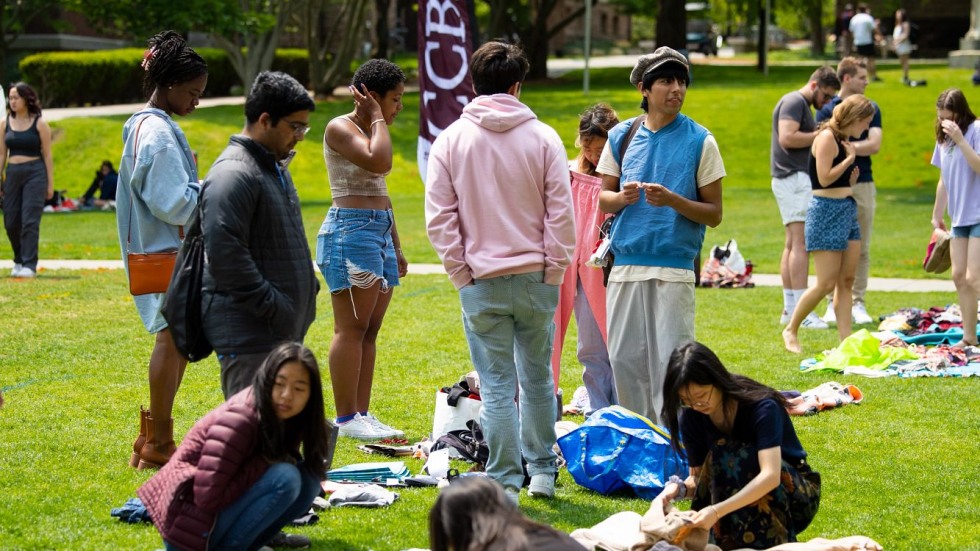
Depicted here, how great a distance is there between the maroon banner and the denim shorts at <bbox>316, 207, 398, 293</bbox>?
9.04ft

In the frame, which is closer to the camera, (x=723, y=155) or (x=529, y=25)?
(x=723, y=155)

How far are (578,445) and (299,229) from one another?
1.85 metres

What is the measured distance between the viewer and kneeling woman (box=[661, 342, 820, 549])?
4.22m

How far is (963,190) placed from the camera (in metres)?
8.61

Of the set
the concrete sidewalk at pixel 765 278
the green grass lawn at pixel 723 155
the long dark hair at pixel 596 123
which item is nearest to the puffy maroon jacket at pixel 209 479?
the long dark hair at pixel 596 123

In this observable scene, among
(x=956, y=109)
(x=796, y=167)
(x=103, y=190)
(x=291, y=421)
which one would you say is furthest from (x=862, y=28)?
(x=291, y=421)

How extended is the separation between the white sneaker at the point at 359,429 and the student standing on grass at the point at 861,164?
477 cm

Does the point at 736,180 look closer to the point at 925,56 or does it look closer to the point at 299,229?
the point at 299,229

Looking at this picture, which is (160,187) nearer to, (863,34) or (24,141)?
(24,141)

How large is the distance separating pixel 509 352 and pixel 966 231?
16.6 feet

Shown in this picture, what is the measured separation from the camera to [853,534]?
4.82 meters

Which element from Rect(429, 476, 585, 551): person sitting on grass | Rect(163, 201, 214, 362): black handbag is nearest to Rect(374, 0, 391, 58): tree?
Rect(163, 201, 214, 362): black handbag

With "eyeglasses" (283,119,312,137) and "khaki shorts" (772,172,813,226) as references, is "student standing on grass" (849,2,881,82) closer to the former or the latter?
"khaki shorts" (772,172,813,226)

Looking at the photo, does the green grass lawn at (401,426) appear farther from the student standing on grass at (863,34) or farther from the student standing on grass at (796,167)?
the student standing on grass at (863,34)
